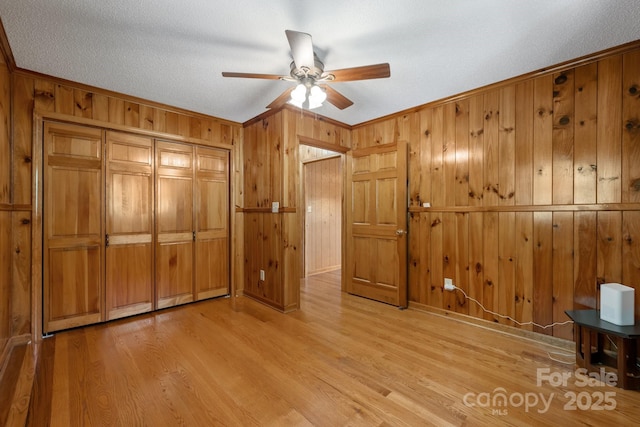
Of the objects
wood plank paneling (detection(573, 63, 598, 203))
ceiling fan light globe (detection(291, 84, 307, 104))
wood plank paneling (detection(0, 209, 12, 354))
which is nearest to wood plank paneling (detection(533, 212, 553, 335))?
wood plank paneling (detection(573, 63, 598, 203))

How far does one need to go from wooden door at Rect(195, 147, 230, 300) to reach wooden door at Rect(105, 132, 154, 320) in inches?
21.1

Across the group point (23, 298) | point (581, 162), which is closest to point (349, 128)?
point (581, 162)

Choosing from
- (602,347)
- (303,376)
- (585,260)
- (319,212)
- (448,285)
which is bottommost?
(303,376)

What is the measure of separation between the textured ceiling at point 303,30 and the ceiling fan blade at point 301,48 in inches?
7.4

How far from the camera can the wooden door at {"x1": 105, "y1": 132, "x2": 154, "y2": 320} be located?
280 cm

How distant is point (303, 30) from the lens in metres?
1.85

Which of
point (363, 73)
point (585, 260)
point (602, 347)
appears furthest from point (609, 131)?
point (363, 73)

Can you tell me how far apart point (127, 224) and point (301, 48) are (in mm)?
2573

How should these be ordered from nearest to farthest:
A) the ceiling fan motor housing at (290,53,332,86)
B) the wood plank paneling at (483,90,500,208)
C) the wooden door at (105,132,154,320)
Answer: the ceiling fan motor housing at (290,53,332,86), the wood plank paneling at (483,90,500,208), the wooden door at (105,132,154,320)

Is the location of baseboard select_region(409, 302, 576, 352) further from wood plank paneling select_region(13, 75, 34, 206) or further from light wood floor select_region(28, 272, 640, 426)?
wood plank paneling select_region(13, 75, 34, 206)

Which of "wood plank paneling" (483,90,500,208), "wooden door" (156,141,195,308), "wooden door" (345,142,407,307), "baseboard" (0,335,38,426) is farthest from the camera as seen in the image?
"wooden door" (345,142,407,307)

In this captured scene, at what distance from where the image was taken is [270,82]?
2.56 meters

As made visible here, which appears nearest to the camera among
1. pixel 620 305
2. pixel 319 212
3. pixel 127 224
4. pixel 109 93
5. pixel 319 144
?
pixel 620 305

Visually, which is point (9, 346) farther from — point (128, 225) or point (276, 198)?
point (276, 198)
